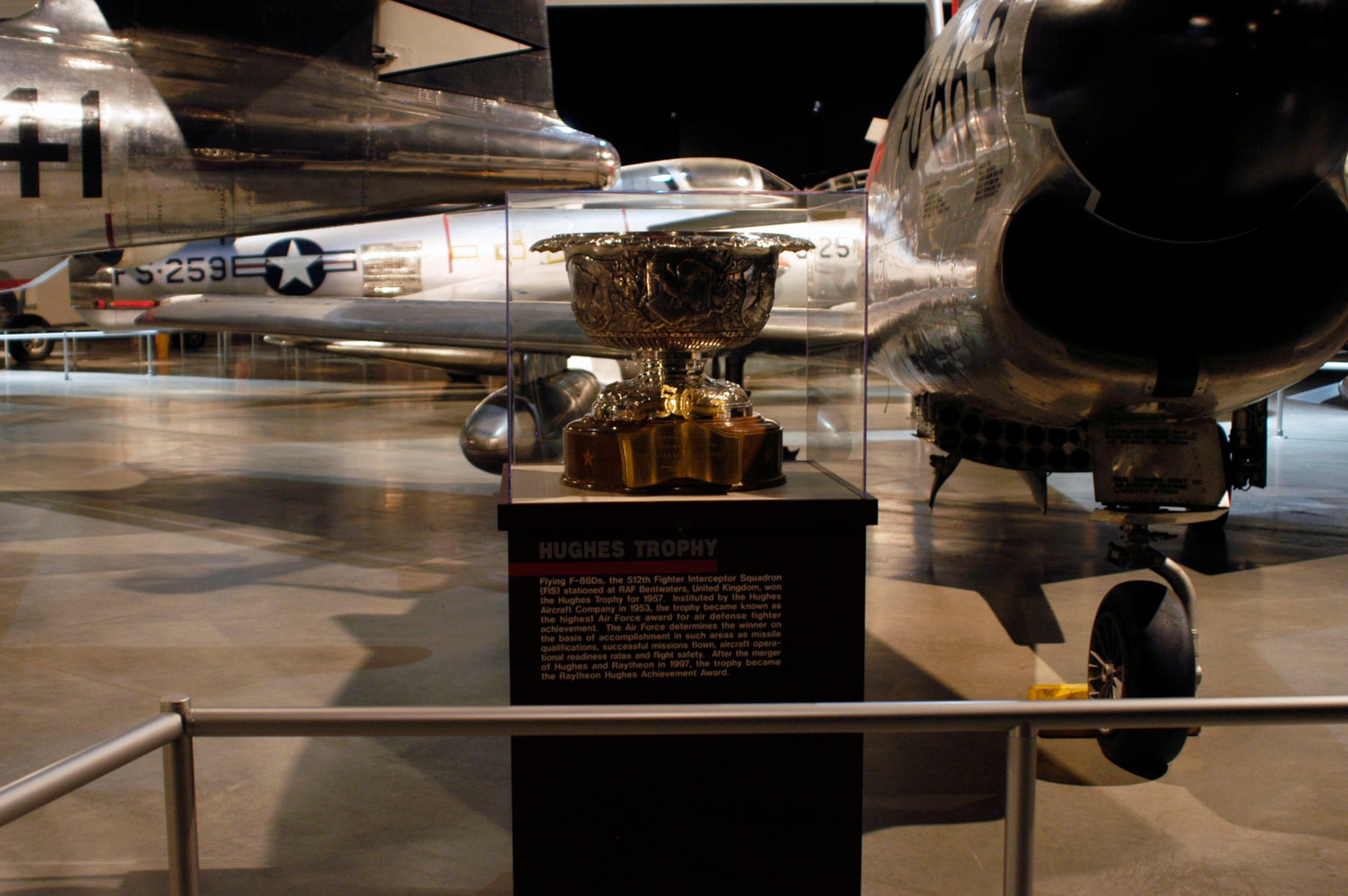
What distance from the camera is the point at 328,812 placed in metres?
2.87

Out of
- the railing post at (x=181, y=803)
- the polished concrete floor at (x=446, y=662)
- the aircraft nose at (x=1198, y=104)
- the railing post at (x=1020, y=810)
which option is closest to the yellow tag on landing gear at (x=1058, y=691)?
the polished concrete floor at (x=446, y=662)

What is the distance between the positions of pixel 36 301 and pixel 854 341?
25.4m

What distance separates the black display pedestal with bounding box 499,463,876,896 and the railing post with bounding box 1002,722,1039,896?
0.66 m

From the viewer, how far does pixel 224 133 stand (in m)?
Result: 6.12

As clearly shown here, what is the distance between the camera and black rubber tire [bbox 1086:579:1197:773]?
3.09 meters

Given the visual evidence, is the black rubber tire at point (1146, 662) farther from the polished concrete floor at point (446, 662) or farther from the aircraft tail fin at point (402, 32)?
the aircraft tail fin at point (402, 32)

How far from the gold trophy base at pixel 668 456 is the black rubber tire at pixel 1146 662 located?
59.9 inches

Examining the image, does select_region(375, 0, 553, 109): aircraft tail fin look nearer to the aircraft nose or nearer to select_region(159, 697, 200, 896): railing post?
the aircraft nose

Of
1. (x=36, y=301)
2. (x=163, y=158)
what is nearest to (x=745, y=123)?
(x=36, y=301)

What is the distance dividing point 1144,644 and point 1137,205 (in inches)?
52.4

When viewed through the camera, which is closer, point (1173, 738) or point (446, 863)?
point (446, 863)

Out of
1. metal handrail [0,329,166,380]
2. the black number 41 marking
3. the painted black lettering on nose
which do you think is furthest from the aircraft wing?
metal handrail [0,329,166,380]

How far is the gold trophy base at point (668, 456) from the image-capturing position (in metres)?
2.35

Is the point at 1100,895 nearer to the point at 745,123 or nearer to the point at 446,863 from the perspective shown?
the point at 446,863
